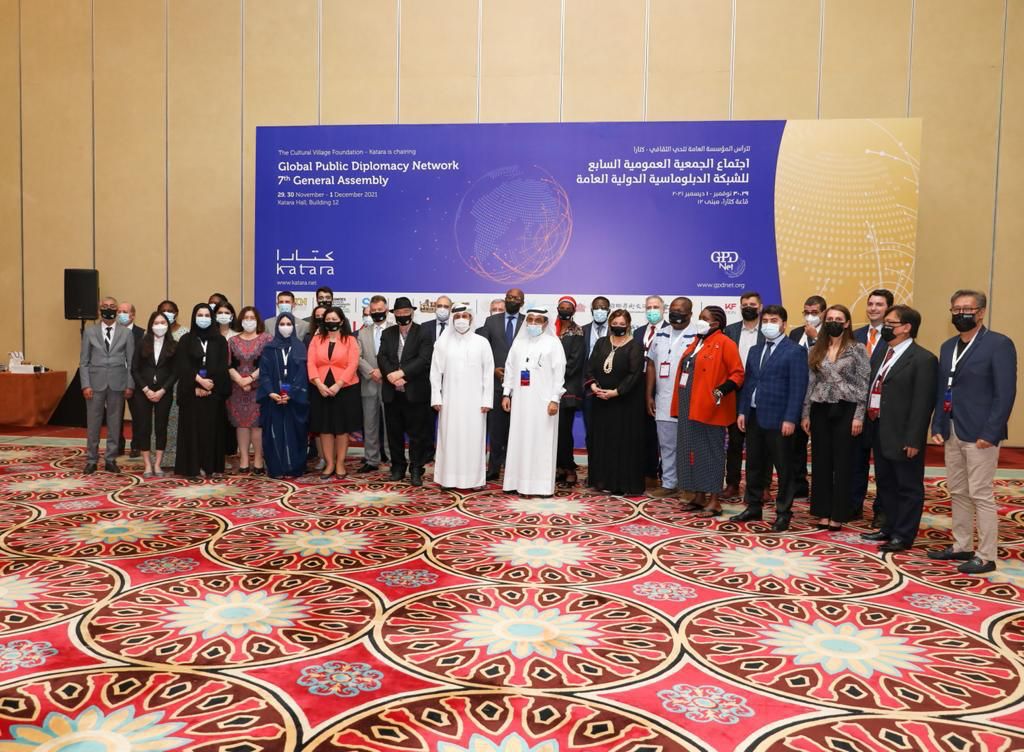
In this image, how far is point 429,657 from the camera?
2779 mm

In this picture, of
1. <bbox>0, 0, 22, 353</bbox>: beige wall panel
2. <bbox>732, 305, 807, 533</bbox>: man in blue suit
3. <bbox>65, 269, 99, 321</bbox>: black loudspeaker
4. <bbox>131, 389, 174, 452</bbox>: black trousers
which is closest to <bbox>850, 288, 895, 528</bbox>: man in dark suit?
<bbox>732, 305, 807, 533</bbox>: man in blue suit

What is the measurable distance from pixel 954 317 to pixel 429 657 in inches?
130

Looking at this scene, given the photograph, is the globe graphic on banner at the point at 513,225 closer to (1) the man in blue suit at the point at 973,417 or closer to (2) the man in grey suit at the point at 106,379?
(2) the man in grey suit at the point at 106,379

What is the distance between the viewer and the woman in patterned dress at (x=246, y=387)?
6223mm

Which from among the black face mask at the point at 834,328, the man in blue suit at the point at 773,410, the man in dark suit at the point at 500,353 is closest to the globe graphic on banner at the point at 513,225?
the man in dark suit at the point at 500,353

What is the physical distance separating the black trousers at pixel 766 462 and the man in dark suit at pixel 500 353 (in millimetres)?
2113

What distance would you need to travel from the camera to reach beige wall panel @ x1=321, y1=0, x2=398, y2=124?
879 cm

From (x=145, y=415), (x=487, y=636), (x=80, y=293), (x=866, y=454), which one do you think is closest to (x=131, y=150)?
(x=80, y=293)

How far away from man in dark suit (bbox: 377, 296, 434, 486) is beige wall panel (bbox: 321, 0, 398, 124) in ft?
12.5

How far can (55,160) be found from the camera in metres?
9.34

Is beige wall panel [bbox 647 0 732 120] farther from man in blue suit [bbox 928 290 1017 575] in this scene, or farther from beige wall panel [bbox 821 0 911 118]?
man in blue suit [bbox 928 290 1017 575]

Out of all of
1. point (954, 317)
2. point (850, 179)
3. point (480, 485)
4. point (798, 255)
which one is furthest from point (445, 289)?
point (954, 317)

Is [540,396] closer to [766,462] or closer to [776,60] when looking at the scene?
[766,462]

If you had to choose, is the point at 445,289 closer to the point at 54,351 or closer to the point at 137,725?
the point at 54,351
